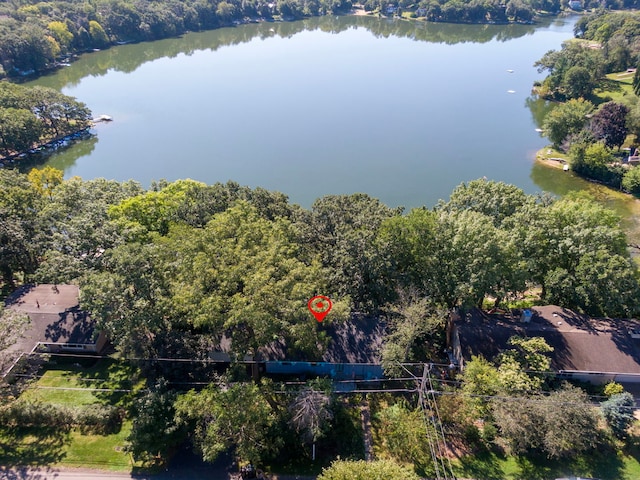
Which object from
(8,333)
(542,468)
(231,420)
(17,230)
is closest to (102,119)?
(17,230)

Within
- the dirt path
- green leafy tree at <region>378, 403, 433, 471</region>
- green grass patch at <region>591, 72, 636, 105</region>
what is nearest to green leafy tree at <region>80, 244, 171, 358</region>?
the dirt path

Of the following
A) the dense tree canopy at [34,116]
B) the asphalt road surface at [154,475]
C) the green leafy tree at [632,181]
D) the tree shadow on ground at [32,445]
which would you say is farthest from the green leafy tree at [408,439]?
the dense tree canopy at [34,116]

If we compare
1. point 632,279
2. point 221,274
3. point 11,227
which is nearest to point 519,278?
point 632,279

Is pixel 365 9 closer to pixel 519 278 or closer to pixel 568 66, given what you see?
pixel 568 66

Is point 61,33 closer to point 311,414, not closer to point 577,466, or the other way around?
point 311,414

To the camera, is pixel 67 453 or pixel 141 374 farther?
pixel 141 374

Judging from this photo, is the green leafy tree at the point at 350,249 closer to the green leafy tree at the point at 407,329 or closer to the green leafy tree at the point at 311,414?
the green leafy tree at the point at 407,329
